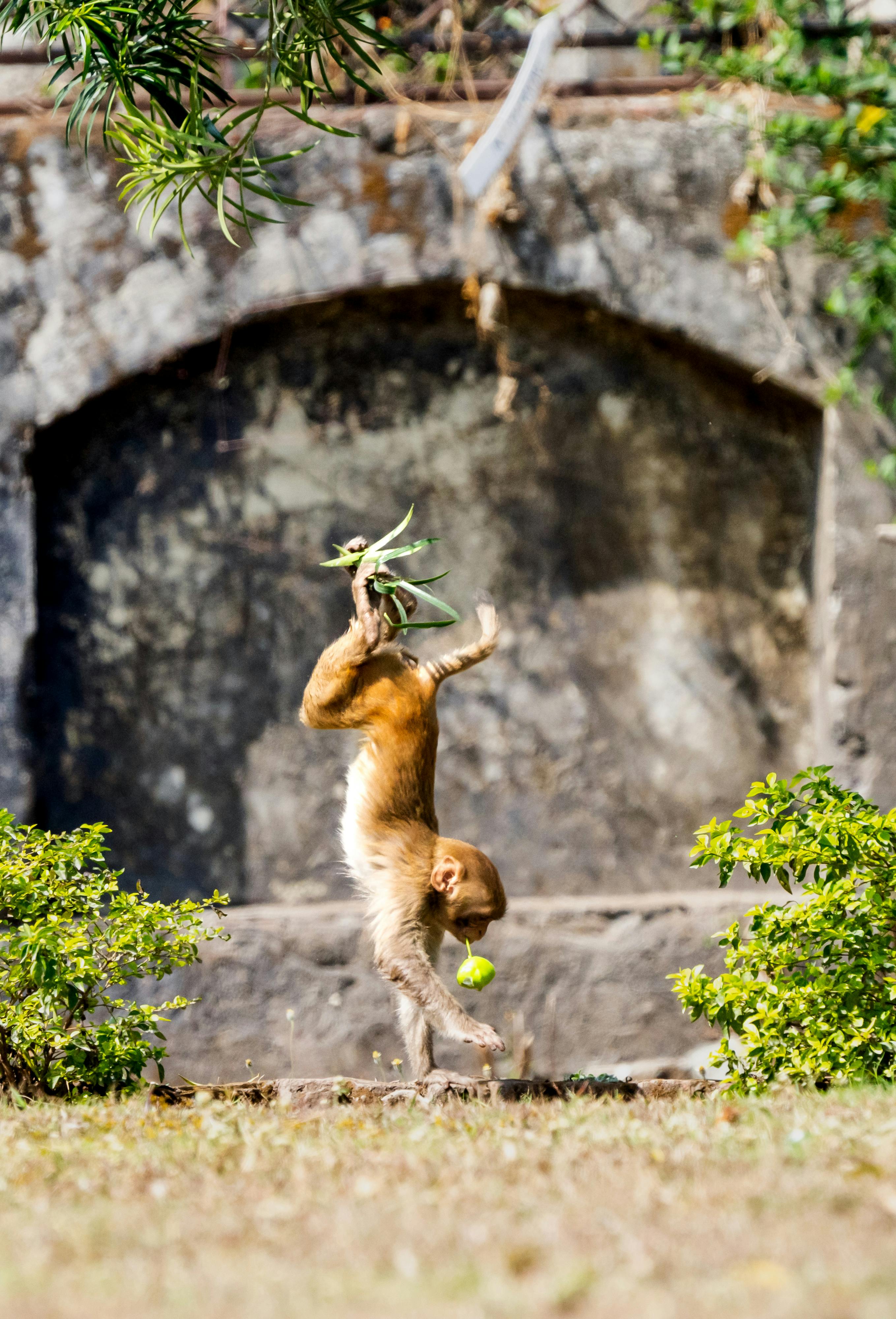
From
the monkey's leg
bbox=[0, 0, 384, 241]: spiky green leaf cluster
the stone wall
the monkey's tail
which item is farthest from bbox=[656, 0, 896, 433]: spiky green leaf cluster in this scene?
the monkey's leg

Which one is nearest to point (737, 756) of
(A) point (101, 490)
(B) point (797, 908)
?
(B) point (797, 908)

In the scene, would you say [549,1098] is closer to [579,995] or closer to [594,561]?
[579,995]

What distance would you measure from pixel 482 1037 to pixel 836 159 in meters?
4.21

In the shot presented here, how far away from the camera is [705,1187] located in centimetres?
233

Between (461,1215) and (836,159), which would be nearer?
(461,1215)

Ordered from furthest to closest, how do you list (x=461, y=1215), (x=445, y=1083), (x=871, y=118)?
(x=871, y=118)
(x=445, y=1083)
(x=461, y=1215)

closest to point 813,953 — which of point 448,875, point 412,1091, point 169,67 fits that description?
point 448,875

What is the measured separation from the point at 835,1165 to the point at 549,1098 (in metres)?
1.35

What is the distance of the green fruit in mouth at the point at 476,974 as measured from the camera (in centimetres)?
360

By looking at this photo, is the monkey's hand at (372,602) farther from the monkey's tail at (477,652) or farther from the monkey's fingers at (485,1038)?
the monkey's fingers at (485,1038)

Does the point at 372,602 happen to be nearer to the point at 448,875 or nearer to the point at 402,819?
the point at 402,819

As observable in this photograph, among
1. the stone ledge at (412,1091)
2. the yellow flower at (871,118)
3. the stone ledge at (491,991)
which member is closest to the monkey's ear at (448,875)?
the stone ledge at (412,1091)

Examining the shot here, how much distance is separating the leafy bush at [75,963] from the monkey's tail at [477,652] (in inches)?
40.9

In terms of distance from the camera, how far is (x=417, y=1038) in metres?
3.79
